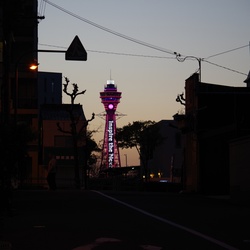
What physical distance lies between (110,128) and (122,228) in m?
130

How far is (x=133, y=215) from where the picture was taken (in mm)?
14820

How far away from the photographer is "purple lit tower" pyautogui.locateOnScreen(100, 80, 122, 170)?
5354 inches

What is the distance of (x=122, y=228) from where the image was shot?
1202 centimetres

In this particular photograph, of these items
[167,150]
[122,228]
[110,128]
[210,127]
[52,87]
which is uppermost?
[52,87]

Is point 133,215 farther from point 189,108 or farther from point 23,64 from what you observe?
point 23,64

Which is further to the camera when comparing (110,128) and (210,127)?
(110,128)

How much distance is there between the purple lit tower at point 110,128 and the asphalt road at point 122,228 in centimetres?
10978

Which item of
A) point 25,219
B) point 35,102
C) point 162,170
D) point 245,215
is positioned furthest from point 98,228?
point 162,170

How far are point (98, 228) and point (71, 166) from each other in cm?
6206

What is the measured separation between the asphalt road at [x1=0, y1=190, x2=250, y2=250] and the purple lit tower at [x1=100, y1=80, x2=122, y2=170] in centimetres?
10978

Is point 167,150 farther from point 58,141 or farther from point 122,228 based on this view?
point 122,228

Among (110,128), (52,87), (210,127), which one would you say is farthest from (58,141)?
(110,128)

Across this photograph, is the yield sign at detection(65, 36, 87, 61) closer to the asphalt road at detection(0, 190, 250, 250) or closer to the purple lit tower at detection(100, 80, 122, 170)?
the asphalt road at detection(0, 190, 250, 250)

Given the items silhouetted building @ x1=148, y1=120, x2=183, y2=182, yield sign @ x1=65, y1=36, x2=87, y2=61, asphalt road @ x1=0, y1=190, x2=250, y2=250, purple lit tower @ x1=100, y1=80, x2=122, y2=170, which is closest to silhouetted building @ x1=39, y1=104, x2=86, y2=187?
silhouetted building @ x1=148, y1=120, x2=183, y2=182
